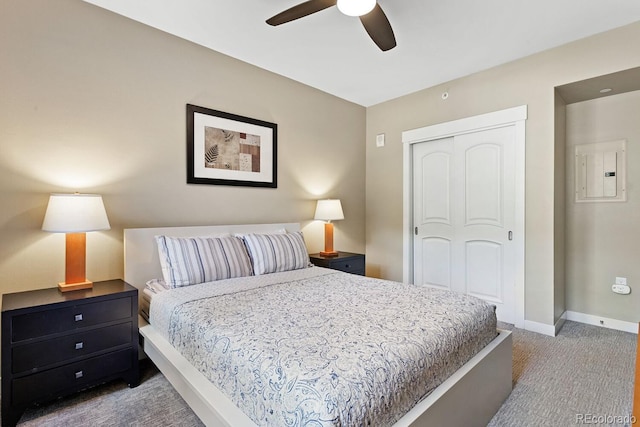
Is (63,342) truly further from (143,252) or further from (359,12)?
(359,12)

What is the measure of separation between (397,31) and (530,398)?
282cm

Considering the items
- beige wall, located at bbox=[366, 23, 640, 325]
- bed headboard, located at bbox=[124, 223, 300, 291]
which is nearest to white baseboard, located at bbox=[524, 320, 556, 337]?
beige wall, located at bbox=[366, 23, 640, 325]

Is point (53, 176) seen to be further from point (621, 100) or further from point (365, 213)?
point (621, 100)

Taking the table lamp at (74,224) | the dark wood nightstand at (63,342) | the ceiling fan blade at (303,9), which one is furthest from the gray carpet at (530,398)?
the ceiling fan blade at (303,9)

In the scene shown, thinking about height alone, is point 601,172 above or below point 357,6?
below

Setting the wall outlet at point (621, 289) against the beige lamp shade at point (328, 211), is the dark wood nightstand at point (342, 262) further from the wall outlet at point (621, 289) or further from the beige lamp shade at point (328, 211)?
the wall outlet at point (621, 289)

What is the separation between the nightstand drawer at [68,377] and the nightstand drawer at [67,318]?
0.23m

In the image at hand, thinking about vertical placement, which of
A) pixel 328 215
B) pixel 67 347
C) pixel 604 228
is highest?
pixel 328 215

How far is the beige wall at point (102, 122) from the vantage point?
81.5 inches

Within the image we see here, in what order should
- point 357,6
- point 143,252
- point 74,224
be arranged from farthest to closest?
point 143,252 < point 74,224 < point 357,6

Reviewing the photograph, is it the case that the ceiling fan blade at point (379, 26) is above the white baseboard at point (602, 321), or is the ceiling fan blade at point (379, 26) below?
above

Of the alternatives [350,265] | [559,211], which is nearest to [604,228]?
[559,211]

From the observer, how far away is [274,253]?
2.81 m

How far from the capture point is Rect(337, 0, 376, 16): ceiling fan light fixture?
1.84 metres
